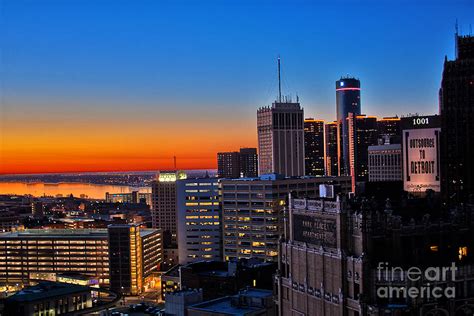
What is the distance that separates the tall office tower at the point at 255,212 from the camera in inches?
6934

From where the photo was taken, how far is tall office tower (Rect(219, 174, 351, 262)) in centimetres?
17612

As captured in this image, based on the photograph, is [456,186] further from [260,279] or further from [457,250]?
[457,250]

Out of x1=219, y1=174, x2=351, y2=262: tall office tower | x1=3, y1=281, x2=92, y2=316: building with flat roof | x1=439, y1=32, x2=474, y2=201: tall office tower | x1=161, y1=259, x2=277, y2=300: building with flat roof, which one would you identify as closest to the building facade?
x1=161, y1=259, x2=277, y2=300: building with flat roof

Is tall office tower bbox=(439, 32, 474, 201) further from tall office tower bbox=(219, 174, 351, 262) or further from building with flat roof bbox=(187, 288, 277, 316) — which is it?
building with flat roof bbox=(187, 288, 277, 316)

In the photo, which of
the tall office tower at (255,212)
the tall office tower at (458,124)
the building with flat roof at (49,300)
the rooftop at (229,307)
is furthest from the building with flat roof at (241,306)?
the tall office tower at (458,124)

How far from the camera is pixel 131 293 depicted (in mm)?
199500

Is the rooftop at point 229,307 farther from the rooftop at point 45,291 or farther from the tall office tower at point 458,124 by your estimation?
the tall office tower at point 458,124

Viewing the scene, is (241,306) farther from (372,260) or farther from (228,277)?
(228,277)

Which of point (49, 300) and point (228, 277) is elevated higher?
point (228, 277)

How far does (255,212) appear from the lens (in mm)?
179500

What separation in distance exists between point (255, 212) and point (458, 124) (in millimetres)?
58131

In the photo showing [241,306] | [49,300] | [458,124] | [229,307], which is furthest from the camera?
[458,124]

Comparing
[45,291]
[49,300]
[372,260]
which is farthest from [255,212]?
[372,260]

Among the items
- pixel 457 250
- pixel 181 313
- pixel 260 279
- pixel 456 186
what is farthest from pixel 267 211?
pixel 457 250
